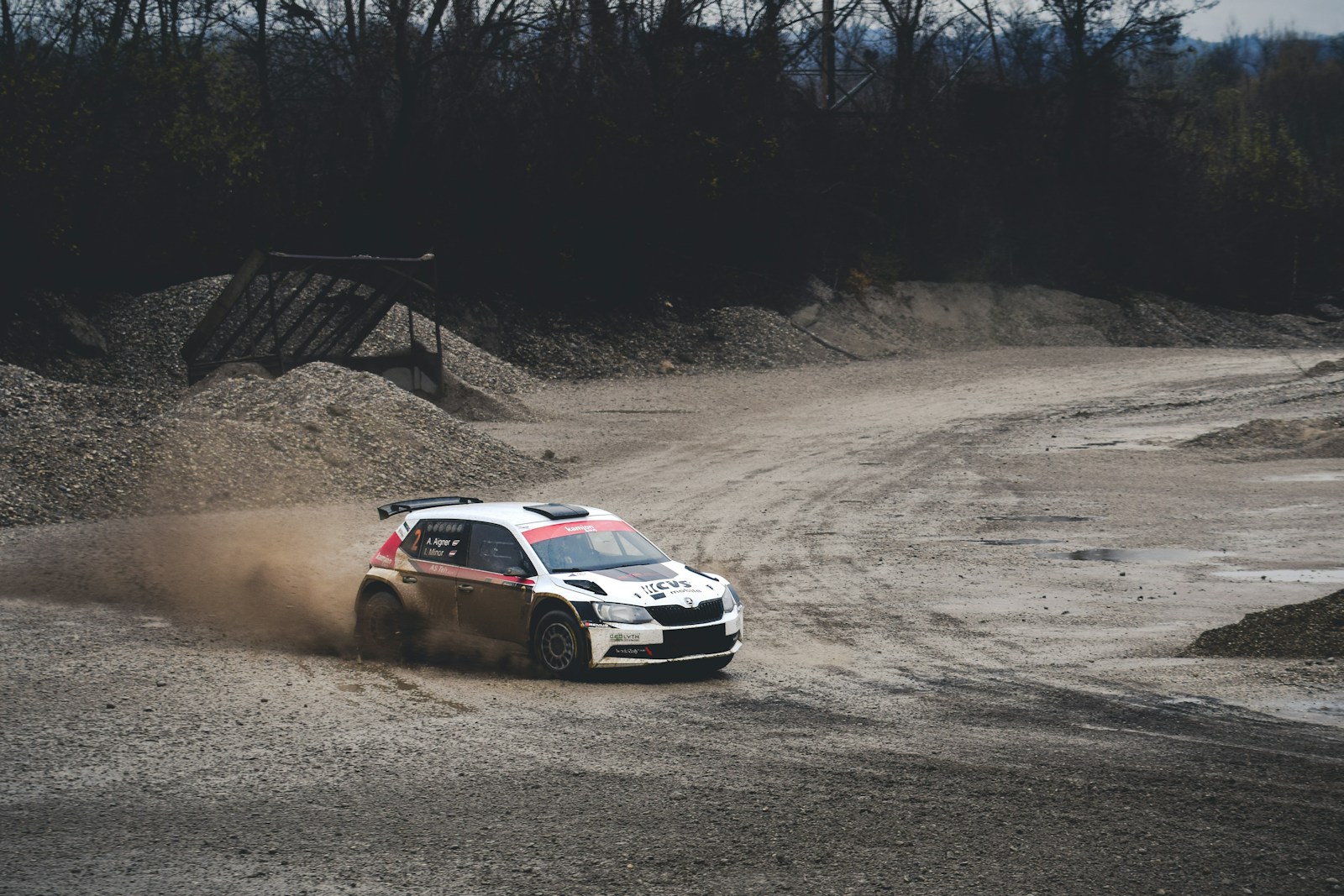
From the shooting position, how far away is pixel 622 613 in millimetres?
11445

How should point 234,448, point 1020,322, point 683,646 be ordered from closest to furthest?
point 683,646 → point 234,448 → point 1020,322

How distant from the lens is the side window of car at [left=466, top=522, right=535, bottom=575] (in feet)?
39.9

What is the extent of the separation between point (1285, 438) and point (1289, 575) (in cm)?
1317

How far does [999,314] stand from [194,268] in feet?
107

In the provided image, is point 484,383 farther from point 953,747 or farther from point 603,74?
point 953,747

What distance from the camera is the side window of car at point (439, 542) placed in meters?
12.6

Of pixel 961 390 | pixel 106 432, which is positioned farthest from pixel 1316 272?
pixel 106 432

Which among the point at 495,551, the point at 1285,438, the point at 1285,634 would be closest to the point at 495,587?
the point at 495,551

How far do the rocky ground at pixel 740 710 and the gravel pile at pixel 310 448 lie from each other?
0.16m

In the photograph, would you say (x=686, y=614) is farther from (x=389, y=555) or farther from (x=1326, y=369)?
(x=1326, y=369)

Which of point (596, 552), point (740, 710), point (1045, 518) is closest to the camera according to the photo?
point (740, 710)

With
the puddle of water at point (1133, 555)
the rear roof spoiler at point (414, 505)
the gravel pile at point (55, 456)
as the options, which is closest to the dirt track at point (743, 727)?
the puddle of water at point (1133, 555)

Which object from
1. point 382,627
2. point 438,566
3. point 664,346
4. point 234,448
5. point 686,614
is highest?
point 664,346

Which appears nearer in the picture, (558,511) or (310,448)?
(558,511)
